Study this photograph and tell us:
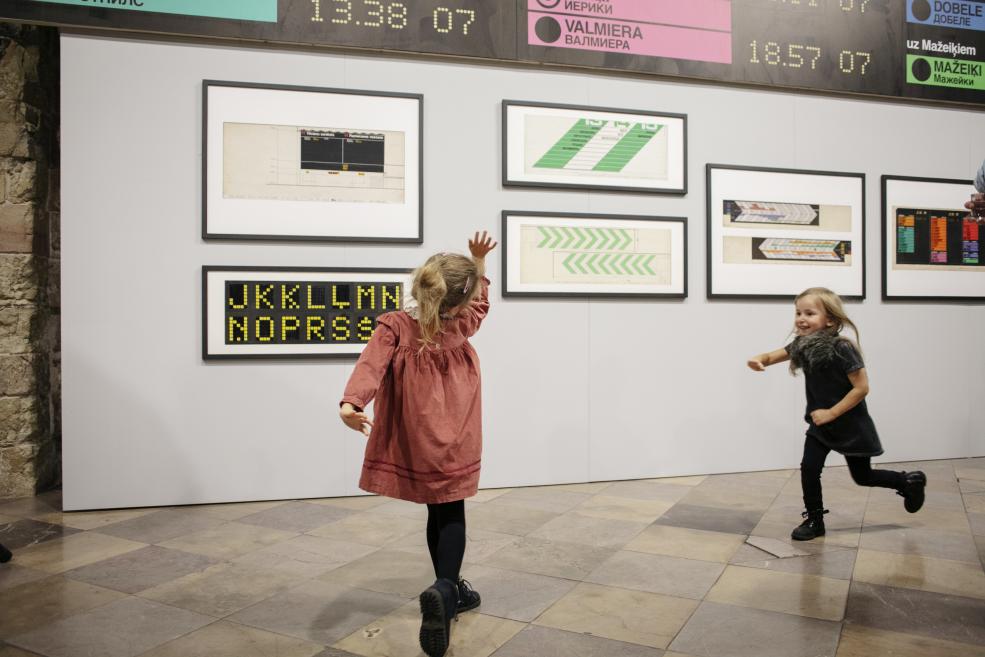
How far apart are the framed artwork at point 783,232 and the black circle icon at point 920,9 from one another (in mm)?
1182

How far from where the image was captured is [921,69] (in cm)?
498

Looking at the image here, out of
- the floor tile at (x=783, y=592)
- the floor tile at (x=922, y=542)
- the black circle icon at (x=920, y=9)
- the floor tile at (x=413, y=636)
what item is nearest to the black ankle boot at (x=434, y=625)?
the floor tile at (x=413, y=636)

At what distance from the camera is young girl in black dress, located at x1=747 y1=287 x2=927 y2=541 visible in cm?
321

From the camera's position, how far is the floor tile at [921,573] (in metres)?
2.67

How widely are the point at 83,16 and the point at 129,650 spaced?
11.1ft

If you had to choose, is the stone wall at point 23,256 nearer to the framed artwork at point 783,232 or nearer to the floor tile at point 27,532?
the floor tile at point 27,532

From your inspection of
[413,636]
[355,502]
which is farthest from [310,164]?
[413,636]

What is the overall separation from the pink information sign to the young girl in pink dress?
8.49 feet

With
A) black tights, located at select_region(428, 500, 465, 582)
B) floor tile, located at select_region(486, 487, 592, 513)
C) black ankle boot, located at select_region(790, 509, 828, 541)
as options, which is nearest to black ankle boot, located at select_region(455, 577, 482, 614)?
black tights, located at select_region(428, 500, 465, 582)

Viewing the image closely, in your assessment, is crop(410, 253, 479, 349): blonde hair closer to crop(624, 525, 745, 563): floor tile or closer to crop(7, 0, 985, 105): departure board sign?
crop(624, 525, 745, 563): floor tile

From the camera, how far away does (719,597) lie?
2586mm

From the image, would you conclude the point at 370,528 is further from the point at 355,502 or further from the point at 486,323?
the point at 486,323

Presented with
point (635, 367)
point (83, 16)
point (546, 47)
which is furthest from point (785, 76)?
point (83, 16)

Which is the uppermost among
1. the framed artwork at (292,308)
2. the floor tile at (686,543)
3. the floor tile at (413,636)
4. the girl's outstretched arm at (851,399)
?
the framed artwork at (292,308)
